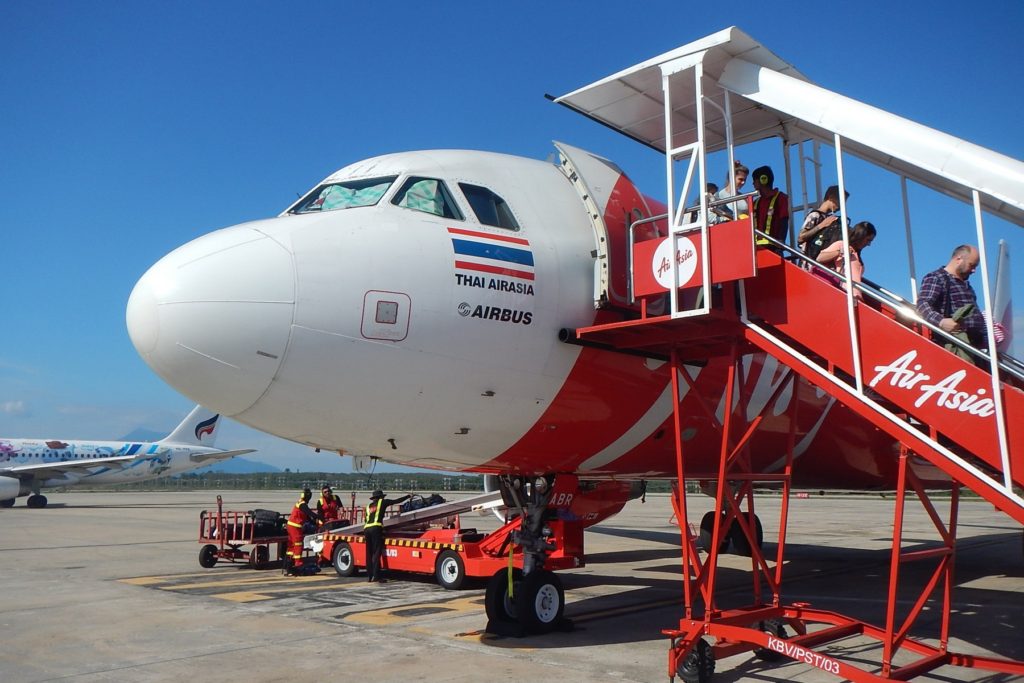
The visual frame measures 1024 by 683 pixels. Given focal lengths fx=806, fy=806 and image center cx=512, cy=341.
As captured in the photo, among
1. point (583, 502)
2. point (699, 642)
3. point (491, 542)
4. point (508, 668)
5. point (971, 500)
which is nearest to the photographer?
point (699, 642)

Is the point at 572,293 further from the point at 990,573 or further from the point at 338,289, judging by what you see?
the point at 990,573

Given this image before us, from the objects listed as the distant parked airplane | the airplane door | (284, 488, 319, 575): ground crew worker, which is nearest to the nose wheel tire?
the distant parked airplane

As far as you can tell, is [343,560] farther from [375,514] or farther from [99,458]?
[99,458]

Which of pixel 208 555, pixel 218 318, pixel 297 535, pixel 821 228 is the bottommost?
pixel 208 555

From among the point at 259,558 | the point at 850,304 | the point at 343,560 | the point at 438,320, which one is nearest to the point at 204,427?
the point at 259,558

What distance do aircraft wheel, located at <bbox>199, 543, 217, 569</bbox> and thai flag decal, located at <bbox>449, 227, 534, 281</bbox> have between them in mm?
11928

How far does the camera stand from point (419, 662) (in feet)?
25.6

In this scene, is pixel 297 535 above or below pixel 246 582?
above

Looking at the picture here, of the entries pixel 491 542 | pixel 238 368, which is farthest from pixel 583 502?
pixel 238 368

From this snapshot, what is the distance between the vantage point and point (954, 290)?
737cm

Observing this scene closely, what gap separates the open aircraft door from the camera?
8102 mm

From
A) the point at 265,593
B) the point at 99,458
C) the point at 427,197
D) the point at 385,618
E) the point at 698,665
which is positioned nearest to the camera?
the point at 698,665

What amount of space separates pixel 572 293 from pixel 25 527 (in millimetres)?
28318

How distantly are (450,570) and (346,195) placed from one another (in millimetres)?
7357
